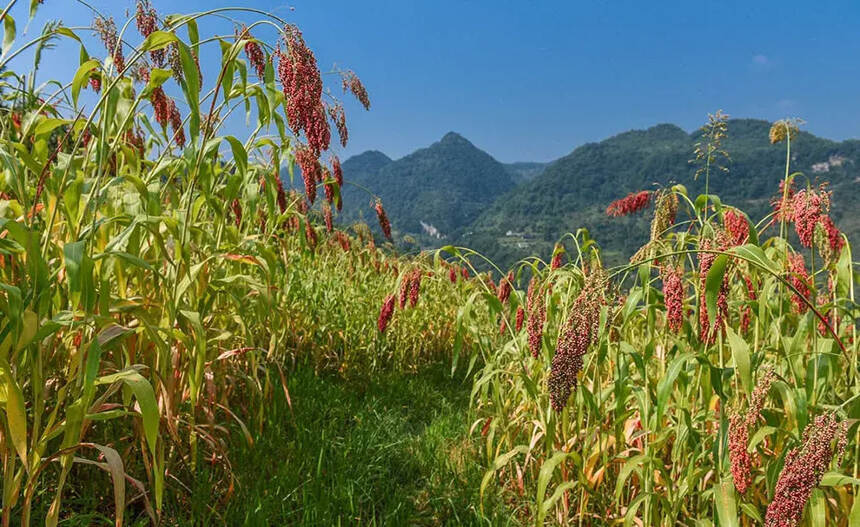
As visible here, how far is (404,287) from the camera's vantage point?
104 inches

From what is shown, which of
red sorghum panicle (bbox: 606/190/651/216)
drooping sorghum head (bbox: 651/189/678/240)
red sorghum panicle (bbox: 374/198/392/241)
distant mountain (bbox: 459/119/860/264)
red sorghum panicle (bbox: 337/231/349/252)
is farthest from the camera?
distant mountain (bbox: 459/119/860/264)

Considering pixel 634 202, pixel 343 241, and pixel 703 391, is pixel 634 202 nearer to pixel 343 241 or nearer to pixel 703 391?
pixel 703 391

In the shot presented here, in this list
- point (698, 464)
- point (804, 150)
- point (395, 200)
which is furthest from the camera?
point (395, 200)

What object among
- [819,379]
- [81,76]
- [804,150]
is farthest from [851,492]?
[804,150]

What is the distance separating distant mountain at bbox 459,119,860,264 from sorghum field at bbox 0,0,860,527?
317 ft

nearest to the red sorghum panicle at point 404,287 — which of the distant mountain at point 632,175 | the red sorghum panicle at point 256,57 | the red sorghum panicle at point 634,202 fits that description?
the red sorghum panicle at point 256,57

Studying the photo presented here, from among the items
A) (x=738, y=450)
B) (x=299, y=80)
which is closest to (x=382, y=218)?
(x=299, y=80)

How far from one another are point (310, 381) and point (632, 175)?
6180 inches

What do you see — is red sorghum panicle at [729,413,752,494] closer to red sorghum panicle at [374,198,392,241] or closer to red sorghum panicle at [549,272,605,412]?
red sorghum panicle at [549,272,605,412]

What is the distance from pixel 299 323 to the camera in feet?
11.0

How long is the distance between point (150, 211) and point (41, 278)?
0.52 meters

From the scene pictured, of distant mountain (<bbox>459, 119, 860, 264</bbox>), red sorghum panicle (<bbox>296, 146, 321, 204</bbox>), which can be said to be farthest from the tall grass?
Result: distant mountain (<bbox>459, 119, 860, 264</bbox>)

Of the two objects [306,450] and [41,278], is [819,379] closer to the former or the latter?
[306,450]

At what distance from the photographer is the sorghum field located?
1225 millimetres
